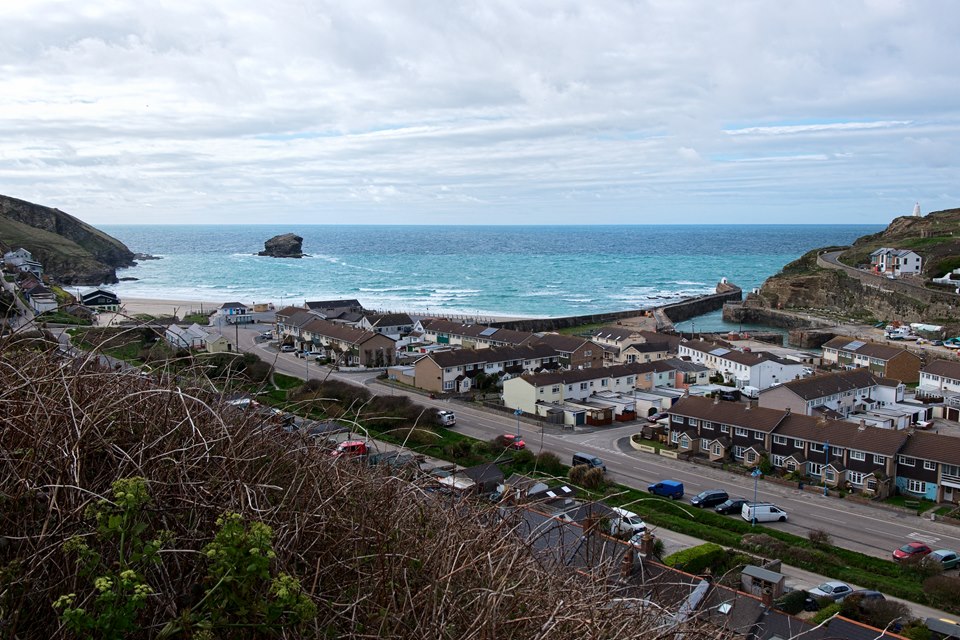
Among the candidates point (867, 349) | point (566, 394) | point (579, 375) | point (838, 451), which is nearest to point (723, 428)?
point (838, 451)

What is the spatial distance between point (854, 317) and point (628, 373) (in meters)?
32.9

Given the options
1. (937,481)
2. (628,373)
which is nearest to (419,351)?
(628,373)

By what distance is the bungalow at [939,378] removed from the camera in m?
29.8

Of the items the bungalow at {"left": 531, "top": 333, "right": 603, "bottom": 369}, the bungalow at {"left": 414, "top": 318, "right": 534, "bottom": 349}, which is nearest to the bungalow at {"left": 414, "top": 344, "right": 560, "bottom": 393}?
the bungalow at {"left": 531, "top": 333, "right": 603, "bottom": 369}

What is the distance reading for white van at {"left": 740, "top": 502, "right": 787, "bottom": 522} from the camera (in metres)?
17.1

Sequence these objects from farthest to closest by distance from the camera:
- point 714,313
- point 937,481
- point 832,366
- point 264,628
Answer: point 714,313
point 832,366
point 937,481
point 264,628

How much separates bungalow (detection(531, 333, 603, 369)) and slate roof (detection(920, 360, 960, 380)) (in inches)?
513

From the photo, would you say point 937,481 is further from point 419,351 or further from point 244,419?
point 419,351

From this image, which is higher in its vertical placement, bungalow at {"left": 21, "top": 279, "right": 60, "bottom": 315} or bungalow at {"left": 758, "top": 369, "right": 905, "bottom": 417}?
bungalow at {"left": 21, "top": 279, "right": 60, "bottom": 315}

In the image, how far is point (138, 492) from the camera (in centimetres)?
332

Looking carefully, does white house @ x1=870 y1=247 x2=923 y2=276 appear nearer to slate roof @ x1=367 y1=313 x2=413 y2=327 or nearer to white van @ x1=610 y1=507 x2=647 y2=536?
slate roof @ x1=367 y1=313 x2=413 y2=327

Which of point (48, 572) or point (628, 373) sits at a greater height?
point (48, 572)

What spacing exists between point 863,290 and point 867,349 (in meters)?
24.9

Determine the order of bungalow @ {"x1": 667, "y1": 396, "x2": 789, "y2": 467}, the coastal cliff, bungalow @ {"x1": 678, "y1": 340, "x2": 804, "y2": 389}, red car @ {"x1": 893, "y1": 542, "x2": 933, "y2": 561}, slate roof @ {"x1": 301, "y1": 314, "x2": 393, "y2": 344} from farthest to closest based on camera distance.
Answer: the coastal cliff
slate roof @ {"x1": 301, "y1": 314, "x2": 393, "y2": 344}
bungalow @ {"x1": 678, "y1": 340, "x2": 804, "y2": 389}
bungalow @ {"x1": 667, "y1": 396, "x2": 789, "y2": 467}
red car @ {"x1": 893, "y1": 542, "x2": 933, "y2": 561}
